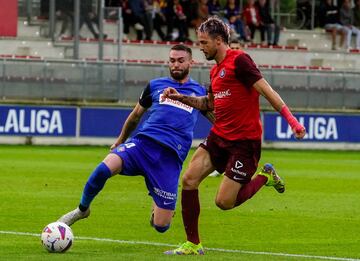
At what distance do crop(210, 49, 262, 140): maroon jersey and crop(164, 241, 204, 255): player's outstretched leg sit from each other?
1077mm

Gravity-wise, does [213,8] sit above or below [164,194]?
below

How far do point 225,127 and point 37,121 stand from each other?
1836cm

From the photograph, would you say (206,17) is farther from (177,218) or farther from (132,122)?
(132,122)

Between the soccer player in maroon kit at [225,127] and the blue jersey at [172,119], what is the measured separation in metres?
0.49

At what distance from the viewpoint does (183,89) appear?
469 inches

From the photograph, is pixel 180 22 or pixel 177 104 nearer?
pixel 177 104

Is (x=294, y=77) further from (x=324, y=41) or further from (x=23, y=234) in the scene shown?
(x=23, y=234)

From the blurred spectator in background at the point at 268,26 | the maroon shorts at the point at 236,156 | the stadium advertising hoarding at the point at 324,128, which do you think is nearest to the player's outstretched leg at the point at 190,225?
the maroon shorts at the point at 236,156

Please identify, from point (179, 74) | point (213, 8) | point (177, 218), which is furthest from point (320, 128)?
point (179, 74)

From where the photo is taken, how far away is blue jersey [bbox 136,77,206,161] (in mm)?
11680

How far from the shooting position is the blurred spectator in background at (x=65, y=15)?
3350 centimetres

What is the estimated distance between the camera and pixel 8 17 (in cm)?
3491

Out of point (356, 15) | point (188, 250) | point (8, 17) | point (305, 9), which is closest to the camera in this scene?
point (188, 250)

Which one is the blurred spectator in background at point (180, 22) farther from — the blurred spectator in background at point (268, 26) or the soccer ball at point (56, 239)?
the soccer ball at point (56, 239)
